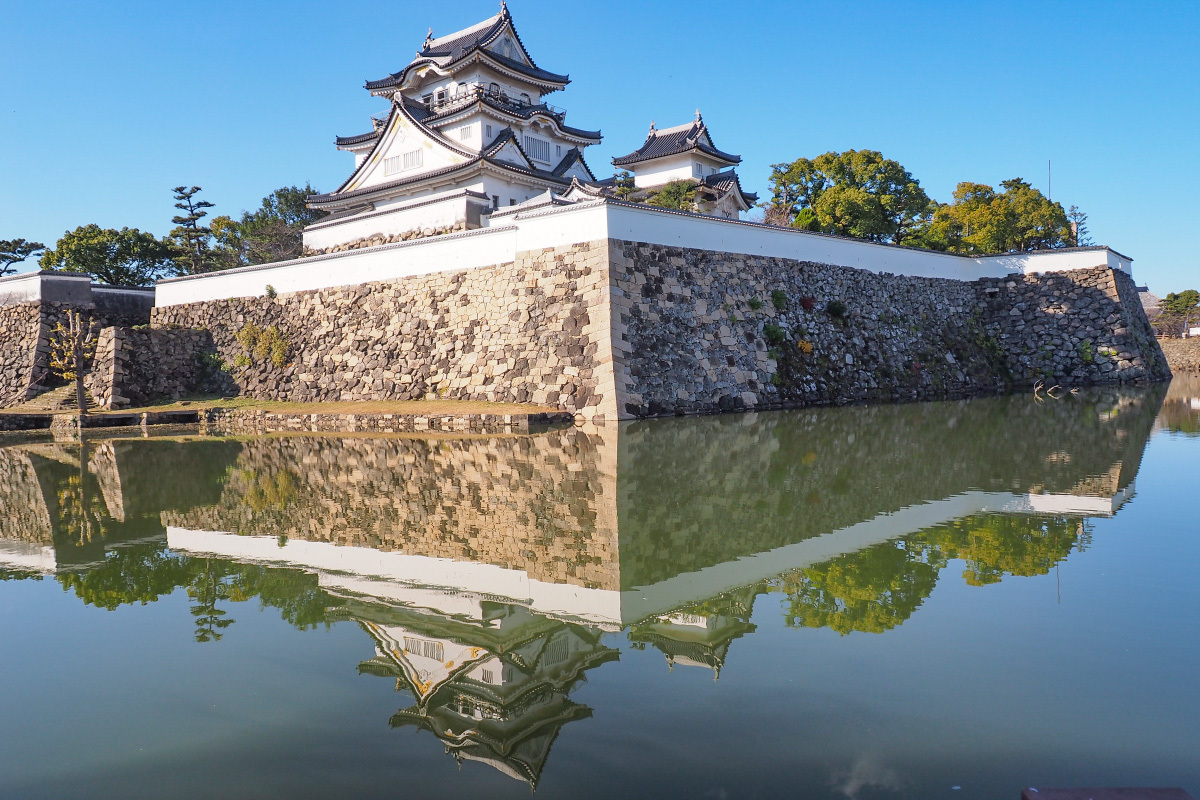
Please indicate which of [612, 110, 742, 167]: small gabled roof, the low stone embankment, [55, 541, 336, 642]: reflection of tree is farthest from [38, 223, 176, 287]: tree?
the low stone embankment

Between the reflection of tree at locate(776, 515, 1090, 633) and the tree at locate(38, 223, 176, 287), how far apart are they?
31.7m

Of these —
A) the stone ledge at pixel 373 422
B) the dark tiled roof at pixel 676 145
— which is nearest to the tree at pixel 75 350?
the stone ledge at pixel 373 422

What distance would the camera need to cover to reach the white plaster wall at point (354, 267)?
16.5 meters

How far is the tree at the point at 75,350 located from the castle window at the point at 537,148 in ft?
45.0

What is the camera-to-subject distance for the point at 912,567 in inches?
179

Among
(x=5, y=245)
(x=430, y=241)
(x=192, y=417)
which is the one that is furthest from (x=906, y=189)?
(x=5, y=245)

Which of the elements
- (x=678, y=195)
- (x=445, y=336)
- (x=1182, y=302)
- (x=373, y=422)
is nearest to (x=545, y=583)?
(x=373, y=422)

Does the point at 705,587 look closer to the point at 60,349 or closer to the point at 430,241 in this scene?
the point at 430,241

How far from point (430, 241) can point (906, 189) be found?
16.0m

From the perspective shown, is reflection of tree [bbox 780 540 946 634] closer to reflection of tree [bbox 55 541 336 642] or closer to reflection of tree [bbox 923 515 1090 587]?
reflection of tree [bbox 923 515 1090 587]

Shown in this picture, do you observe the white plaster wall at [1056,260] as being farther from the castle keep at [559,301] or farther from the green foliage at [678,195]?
the green foliage at [678,195]

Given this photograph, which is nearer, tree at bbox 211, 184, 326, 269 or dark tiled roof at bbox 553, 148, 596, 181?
dark tiled roof at bbox 553, 148, 596, 181

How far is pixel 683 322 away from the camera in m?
14.9

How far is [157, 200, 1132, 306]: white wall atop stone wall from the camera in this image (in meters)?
15.1
